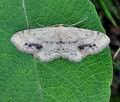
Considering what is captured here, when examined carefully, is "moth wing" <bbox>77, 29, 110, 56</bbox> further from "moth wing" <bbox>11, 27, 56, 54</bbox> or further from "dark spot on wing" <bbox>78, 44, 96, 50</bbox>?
"moth wing" <bbox>11, 27, 56, 54</bbox>

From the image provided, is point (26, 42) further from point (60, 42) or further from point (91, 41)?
point (91, 41)

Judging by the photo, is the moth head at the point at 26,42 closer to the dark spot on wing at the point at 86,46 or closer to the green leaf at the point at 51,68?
the green leaf at the point at 51,68

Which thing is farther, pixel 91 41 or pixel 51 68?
pixel 91 41

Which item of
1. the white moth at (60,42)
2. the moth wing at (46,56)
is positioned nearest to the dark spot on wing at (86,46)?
the white moth at (60,42)

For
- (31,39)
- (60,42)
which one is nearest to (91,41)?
(60,42)

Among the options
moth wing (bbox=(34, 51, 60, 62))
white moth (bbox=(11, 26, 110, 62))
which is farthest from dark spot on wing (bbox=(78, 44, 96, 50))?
moth wing (bbox=(34, 51, 60, 62))

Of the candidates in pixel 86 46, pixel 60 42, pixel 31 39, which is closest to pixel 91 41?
pixel 86 46

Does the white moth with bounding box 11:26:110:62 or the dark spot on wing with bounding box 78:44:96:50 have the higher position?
the white moth with bounding box 11:26:110:62
